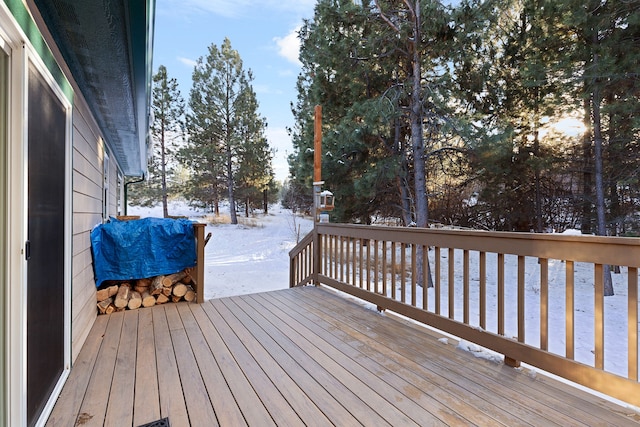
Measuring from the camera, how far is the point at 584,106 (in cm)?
691

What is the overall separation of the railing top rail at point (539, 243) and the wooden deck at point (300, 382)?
0.80m

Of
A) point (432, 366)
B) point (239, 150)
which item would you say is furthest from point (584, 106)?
point (239, 150)

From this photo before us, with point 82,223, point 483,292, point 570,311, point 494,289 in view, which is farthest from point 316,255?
point 494,289

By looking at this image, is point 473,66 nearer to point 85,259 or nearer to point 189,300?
point 189,300

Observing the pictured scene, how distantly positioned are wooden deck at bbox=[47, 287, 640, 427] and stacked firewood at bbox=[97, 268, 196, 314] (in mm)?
370

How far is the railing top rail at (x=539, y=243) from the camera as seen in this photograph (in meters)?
1.60

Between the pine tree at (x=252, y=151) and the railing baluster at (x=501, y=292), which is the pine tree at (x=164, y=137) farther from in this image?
the railing baluster at (x=501, y=292)

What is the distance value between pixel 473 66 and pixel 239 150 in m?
11.3

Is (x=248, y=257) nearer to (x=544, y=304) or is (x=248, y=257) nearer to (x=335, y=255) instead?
(x=335, y=255)

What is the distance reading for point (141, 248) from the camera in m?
3.38

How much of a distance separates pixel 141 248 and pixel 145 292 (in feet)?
1.85

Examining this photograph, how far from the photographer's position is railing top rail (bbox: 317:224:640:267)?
160cm

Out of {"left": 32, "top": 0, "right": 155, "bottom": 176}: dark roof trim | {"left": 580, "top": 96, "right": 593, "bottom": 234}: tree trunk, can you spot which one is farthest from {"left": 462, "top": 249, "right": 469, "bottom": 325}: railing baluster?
{"left": 580, "top": 96, "right": 593, "bottom": 234}: tree trunk

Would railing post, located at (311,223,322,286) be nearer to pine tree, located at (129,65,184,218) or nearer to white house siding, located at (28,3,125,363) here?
white house siding, located at (28,3,125,363)
